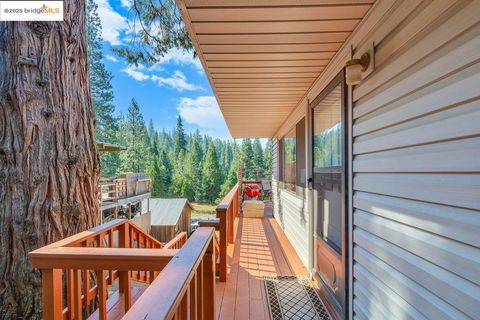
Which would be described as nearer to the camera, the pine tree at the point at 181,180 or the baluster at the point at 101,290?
the baluster at the point at 101,290

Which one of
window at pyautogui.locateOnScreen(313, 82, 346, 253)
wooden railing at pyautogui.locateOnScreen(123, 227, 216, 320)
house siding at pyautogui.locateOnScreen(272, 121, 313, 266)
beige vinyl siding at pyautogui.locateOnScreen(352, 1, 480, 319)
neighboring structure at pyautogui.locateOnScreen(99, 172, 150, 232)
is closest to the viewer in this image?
wooden railing at pyautogui.locateOnScreen(123, 227, 216, 320)

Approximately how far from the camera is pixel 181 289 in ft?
3.11

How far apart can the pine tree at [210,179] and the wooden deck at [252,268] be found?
30.6 m

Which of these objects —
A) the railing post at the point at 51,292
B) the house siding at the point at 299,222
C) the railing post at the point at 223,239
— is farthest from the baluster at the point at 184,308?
the house siding at the point at 299,222

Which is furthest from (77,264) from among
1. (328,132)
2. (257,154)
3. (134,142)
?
(257,154)

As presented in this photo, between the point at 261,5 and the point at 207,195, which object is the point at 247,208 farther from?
the point at 207,195

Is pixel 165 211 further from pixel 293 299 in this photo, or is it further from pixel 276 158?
pixel 293 299

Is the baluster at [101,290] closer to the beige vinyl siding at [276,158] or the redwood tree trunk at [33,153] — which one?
the redwood tree trunk at [33,153]

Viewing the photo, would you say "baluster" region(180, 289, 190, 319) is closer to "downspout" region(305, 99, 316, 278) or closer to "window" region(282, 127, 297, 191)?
"downspout" region(305, 99, 316, 278)

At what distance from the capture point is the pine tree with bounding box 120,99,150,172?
90.1ft

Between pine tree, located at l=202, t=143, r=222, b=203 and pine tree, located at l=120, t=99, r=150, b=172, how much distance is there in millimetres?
8872

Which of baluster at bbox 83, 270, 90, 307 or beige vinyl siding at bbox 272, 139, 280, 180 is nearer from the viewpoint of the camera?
baluster at bbox 83, 270, 90, 307

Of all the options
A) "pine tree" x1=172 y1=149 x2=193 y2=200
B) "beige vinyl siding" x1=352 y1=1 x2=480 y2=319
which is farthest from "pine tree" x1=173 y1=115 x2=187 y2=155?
"beige vinyl siding" x1=352 y1=1 x2=480 y2=319

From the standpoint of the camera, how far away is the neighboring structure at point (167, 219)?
16.6 m
